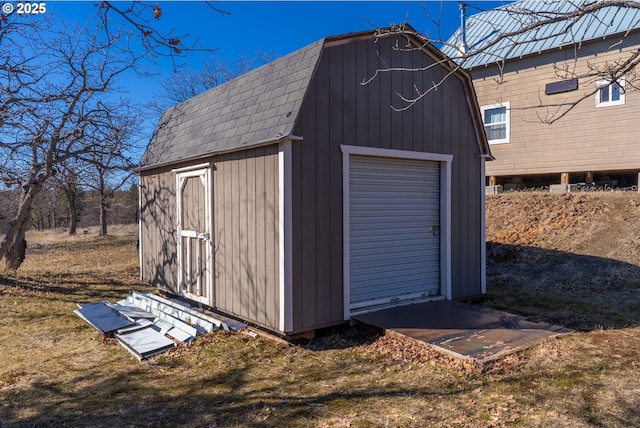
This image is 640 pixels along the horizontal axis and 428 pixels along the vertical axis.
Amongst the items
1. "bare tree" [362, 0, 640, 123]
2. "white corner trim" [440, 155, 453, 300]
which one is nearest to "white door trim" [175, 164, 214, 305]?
"bare tree" [362, 0, 640, 123]

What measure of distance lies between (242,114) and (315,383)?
353cm

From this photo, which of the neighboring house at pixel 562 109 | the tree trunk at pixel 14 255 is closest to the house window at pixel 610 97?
the neighboring house at pixel 562 109

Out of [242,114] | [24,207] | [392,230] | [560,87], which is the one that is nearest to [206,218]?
[242,114]

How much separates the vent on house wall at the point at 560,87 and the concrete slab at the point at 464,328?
788 centimetres

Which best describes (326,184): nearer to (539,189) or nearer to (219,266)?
(219,266)

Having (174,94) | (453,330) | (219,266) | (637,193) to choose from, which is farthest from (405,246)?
(174,94)

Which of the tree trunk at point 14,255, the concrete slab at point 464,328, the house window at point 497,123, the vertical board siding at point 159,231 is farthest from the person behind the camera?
the house window at point 497,123

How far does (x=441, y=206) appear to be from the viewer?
21.0 feet

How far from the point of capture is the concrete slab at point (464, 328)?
436 centimetres

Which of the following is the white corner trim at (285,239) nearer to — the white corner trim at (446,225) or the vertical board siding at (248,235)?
the vertical board siding at (248,235)

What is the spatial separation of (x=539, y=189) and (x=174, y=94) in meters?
18.6

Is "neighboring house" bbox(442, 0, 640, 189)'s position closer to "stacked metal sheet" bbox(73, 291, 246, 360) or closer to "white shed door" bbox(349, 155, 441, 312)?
"white shed door" bbox(349, 155, 441, 312)

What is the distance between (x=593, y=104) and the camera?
1059 centimetres

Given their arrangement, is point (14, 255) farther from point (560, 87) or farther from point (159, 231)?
point (560, 87)
